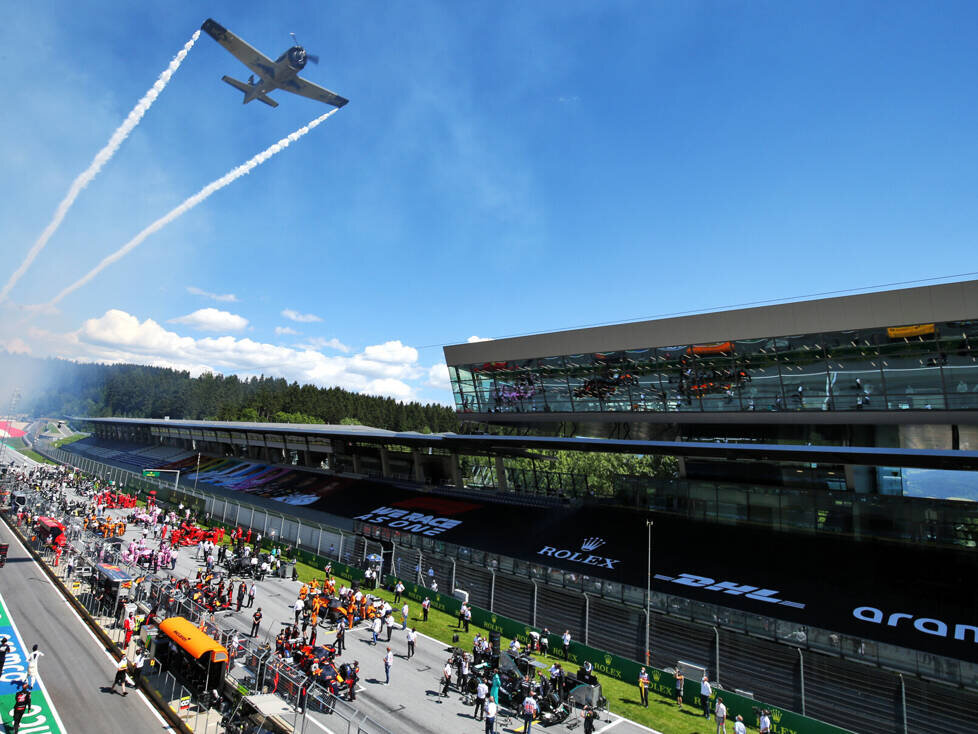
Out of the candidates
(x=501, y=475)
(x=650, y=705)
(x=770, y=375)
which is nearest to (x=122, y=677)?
(x=650, y=705)

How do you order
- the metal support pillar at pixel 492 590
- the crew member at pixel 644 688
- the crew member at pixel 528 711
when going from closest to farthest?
the crew member at pixel 528 711 → the crew member at pixel 644 688 → the metal support pillar at pixel 492 590

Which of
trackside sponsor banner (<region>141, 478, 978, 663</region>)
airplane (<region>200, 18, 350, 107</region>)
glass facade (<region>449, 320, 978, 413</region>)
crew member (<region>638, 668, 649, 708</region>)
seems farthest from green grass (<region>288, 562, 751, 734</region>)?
airplane (<region>200, 18, 350, 107</region>)

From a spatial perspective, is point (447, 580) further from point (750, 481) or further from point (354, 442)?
point (354, 442)

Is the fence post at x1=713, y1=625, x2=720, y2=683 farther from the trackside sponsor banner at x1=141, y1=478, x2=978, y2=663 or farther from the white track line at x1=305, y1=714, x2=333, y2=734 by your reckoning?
the white track line at x1=305, y1=714, x2=333, y2=734

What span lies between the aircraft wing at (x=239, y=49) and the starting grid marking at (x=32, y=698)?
32288mm

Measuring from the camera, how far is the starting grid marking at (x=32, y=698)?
15.0 metres

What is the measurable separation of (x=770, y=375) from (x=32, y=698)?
31.0m

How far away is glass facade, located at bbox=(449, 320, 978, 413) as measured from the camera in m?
23.1

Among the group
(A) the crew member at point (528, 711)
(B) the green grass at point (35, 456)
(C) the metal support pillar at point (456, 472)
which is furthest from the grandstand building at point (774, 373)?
(B) the green grass at point (35, 456)

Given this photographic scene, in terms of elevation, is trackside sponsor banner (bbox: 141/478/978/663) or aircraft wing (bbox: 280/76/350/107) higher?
aircraft wing (bbox: 280/76/350/107)

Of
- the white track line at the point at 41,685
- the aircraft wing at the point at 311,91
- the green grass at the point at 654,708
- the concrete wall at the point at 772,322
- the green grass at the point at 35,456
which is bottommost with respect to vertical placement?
the green grass at the point at 654,708

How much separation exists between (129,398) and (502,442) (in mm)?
198541

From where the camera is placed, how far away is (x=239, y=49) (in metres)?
33.9

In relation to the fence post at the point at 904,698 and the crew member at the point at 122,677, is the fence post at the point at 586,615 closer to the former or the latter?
the fence post at the point at 904,698
